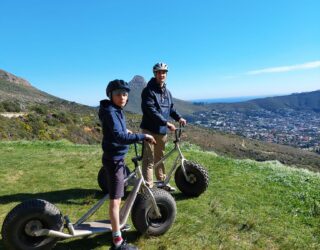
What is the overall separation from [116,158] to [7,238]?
2048 mm

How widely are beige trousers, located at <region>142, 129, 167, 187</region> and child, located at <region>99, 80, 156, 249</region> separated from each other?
2.24m

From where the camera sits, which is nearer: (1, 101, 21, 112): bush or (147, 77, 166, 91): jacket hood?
(147, 77, 166, 91): jacket hood

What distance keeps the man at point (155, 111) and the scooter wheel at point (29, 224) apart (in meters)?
2.76

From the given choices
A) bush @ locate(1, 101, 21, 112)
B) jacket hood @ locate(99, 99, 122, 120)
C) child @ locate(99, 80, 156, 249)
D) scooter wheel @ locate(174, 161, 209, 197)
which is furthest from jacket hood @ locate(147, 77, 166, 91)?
bush @ locate(1, 101, 21, 112)

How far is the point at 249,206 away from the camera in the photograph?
28.4 ft

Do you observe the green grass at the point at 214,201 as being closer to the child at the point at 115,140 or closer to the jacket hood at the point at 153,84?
the child at the point at 115,140

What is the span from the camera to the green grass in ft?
21.9

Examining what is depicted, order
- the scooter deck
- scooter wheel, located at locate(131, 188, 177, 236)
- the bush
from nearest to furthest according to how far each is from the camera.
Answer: the scooter deck
scooter wheel, located at locate(131, 188, 177, 236)
the bush

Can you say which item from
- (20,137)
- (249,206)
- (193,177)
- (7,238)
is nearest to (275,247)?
(249,206)

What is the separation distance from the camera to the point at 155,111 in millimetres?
8430

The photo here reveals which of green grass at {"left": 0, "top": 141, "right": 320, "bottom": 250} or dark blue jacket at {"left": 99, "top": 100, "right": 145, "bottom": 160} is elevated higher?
dark blue jacket at {"left": 99, "top": 100, "right": 145, "bottom": 160}

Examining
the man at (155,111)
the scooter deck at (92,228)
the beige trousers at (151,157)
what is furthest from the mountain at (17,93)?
the scooter deck at (92,228)

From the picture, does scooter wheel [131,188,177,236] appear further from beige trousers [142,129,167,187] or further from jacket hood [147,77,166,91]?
jacket hood [147,77,166,91]

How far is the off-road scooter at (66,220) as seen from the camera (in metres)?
5.76
